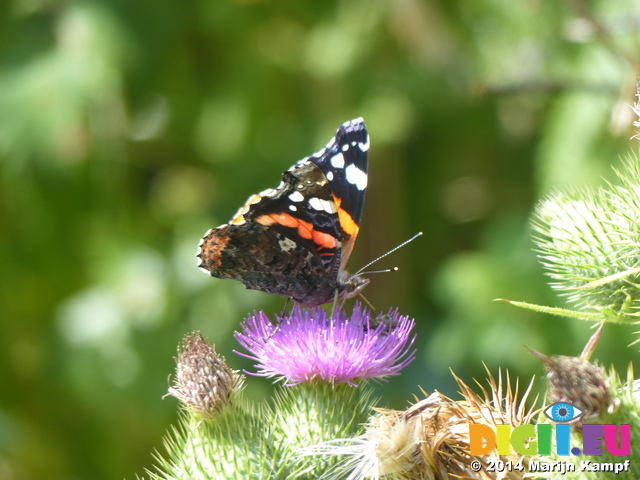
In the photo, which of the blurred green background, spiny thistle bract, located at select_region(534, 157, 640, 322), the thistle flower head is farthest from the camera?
the blurred green background

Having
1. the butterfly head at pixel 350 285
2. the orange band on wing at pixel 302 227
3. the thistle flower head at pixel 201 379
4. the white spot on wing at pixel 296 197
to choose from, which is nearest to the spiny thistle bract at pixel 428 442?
Answer: the thistle flower head at pixel 201 379

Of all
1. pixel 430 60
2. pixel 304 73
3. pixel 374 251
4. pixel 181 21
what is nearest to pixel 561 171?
pixel 430 60

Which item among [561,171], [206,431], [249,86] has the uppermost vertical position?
[249,86]

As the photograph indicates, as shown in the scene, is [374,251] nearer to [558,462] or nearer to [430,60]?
[430,60]

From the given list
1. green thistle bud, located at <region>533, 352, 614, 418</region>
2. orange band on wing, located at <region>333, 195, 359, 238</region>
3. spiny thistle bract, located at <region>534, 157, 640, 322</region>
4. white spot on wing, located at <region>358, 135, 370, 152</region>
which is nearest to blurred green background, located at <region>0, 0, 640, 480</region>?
white spot on wing, located at <region>358, 135, 370, 152</region>

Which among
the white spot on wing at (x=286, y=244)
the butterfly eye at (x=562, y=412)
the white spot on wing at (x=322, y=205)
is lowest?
the butterfly eye at (x=562, y=412)

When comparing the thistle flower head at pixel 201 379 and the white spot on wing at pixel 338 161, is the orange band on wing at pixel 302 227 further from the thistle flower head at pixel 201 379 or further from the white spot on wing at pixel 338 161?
the thistle flower head at pixel 201 379

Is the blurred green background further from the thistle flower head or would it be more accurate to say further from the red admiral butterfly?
the thistle flower head
